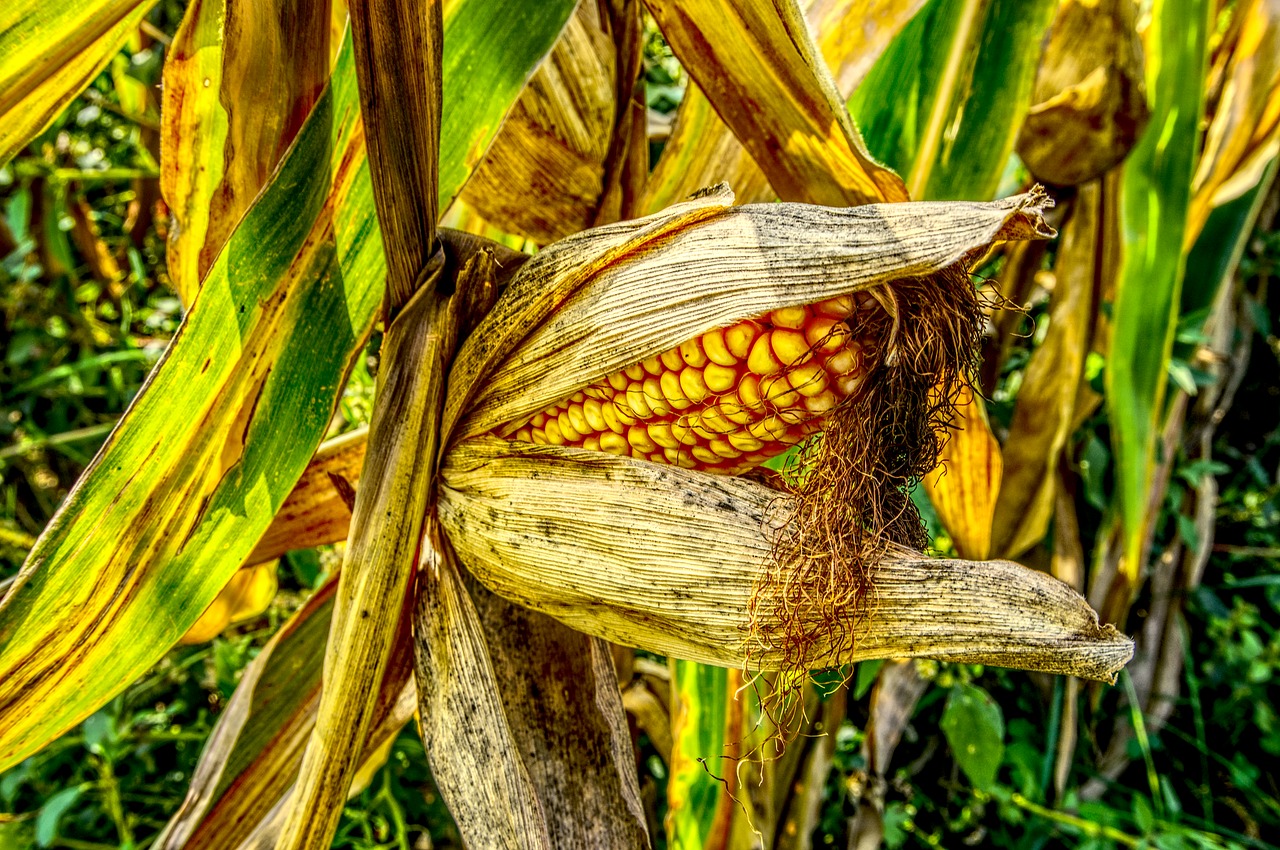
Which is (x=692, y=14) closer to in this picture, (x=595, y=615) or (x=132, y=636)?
(x=595, y=615)

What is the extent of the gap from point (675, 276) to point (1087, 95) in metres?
0.61

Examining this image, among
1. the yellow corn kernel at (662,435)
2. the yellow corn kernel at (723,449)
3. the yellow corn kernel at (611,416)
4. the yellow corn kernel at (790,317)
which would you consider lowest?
the yellow corn kernel at (723,449)

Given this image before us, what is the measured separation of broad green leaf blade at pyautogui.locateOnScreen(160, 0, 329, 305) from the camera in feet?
1.45

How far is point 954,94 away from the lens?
24.7 inches

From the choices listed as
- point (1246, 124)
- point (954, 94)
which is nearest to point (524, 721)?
point (954, 94)

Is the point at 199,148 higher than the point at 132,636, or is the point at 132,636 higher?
the point at 199,148

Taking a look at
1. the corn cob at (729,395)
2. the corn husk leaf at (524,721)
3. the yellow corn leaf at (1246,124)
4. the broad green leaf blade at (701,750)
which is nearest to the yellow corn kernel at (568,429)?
the corn cob at (729,395)

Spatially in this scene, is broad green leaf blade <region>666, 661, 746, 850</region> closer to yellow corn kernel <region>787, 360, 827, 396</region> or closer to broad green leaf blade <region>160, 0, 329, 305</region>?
yellow corn kernel <region>787, 360, 827, 396</region>

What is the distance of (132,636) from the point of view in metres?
0.45

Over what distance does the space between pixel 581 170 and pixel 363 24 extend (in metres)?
0.22

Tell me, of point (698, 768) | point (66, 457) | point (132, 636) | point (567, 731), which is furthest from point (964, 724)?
point (66, 457)

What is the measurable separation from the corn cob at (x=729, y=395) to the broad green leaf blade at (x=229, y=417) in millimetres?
136

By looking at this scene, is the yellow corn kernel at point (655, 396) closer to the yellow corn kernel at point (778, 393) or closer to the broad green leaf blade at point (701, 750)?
the yellow corn kernel at point (778, 393)

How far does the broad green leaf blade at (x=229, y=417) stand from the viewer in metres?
→ 0.42
